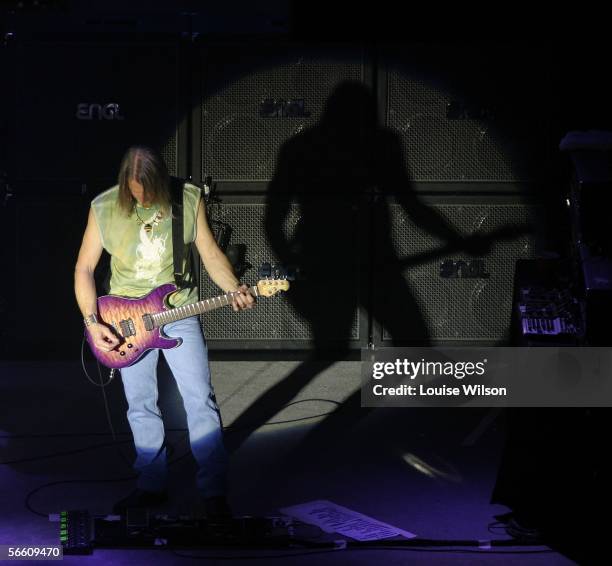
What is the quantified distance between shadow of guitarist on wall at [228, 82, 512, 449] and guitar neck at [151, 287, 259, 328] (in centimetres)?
387

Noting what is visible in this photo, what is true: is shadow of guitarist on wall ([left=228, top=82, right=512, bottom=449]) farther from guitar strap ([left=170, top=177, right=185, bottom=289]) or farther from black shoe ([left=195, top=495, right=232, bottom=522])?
black shoe ([left=195, top=495, right=232, bottom=522])

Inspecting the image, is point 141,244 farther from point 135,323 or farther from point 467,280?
point 467,280

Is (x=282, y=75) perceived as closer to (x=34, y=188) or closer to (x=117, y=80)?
(x=117, y=80)

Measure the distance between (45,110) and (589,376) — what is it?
5.03m

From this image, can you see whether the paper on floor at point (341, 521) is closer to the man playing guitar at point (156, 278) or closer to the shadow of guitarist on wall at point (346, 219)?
the man playing guitar at point (156, 278)

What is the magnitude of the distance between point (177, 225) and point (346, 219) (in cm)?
394

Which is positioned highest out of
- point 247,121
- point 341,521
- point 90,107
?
point 90,107

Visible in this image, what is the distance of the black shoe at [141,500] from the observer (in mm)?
5119

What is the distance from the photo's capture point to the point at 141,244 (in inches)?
Answer: 198

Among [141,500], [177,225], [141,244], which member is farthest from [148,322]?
[141,500]

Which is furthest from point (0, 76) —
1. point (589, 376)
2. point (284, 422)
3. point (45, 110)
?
point (589, 376)

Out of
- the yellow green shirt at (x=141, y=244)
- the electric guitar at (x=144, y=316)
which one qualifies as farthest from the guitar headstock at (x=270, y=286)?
the yellow green shirt at (x=141, y=244)

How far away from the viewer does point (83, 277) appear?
5.12 meters

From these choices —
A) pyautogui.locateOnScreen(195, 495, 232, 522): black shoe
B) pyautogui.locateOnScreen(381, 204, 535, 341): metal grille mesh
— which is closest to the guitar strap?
pyautogui.locateOnScreen(195, 495, 232, 522): black shoe
